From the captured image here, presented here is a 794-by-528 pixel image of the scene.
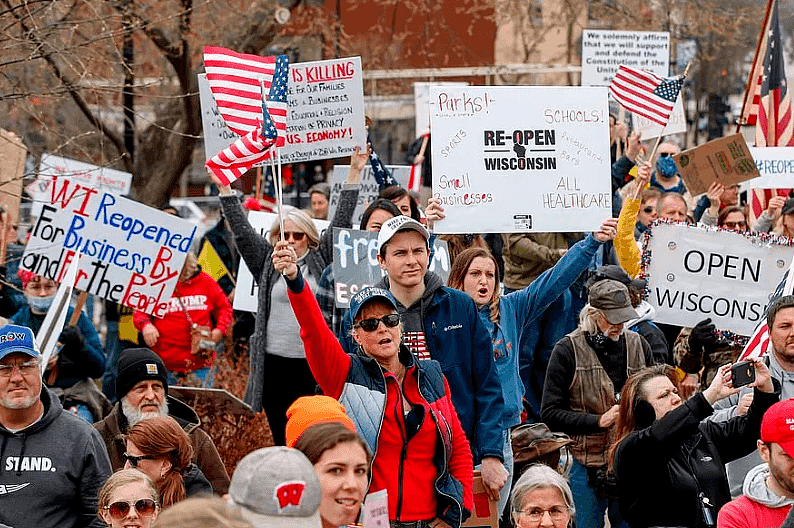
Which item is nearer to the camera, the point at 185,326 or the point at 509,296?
the point at 509,296

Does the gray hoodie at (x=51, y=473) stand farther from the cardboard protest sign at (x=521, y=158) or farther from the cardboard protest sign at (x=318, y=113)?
the cardboard protest sign at (x=318, y=113)

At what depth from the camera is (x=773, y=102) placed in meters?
12.6

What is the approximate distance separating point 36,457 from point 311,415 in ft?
5.83

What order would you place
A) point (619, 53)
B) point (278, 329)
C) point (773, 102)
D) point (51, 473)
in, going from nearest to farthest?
point (51, 473), point (278, 329), point (773, 102), point (619, 53)

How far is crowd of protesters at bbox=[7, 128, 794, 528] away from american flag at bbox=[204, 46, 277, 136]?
785 mm

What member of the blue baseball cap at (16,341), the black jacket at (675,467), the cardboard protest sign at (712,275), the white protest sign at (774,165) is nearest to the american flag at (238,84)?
the blue baseball cap at (16,341)

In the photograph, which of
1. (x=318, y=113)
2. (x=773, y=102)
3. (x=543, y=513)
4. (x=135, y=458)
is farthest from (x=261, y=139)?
(x=773, y=102)

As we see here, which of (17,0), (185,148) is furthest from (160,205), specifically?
(17,0)

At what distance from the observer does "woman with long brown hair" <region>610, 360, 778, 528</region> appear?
20.4 feet

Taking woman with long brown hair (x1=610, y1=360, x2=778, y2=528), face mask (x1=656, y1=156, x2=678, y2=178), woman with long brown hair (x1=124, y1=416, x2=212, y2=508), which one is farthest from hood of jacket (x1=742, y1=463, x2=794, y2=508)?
face mask (x1=656, y1=156, x2=678, y2=178)

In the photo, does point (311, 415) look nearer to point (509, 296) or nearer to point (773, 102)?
point (509, 296)

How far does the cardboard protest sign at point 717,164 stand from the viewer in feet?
39.2

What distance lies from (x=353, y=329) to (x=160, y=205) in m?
9.06

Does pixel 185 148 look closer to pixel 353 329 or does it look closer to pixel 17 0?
pixel 17 0
